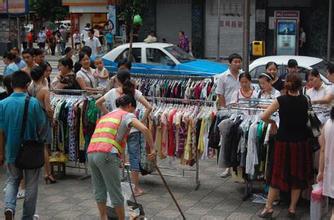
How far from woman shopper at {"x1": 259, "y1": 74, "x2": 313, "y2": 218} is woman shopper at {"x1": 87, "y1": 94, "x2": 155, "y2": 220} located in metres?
1.60

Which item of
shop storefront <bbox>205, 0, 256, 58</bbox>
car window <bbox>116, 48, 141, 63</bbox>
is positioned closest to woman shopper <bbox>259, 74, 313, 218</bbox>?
car window <bbox>116, 48, 141, 63</bbox>

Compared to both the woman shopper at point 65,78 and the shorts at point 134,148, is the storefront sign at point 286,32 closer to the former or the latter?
the woman shopper at point 65,78

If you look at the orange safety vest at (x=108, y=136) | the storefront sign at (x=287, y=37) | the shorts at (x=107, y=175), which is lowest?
the shorts at (x=107, y=175)

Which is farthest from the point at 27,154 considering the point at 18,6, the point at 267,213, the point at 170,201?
the point at 18,6

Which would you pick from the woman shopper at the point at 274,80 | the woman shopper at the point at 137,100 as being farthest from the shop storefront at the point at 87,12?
the woman shopper at the point at 137,100

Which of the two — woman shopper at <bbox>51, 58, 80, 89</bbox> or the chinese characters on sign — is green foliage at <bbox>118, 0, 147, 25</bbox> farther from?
woman shopper at <bbox>51, 58, 80, 89</bbox>

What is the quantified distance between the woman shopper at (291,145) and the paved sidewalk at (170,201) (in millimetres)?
551

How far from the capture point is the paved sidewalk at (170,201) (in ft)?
23.9

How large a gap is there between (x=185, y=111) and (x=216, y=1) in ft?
67.5

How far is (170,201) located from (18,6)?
1919 centimetres

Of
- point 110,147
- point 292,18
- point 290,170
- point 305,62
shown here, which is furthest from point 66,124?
point 292,18

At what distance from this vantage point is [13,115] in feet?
20.7

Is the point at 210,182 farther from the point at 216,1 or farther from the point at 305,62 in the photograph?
the point at 216,1

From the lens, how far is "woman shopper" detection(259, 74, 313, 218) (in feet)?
21.7
